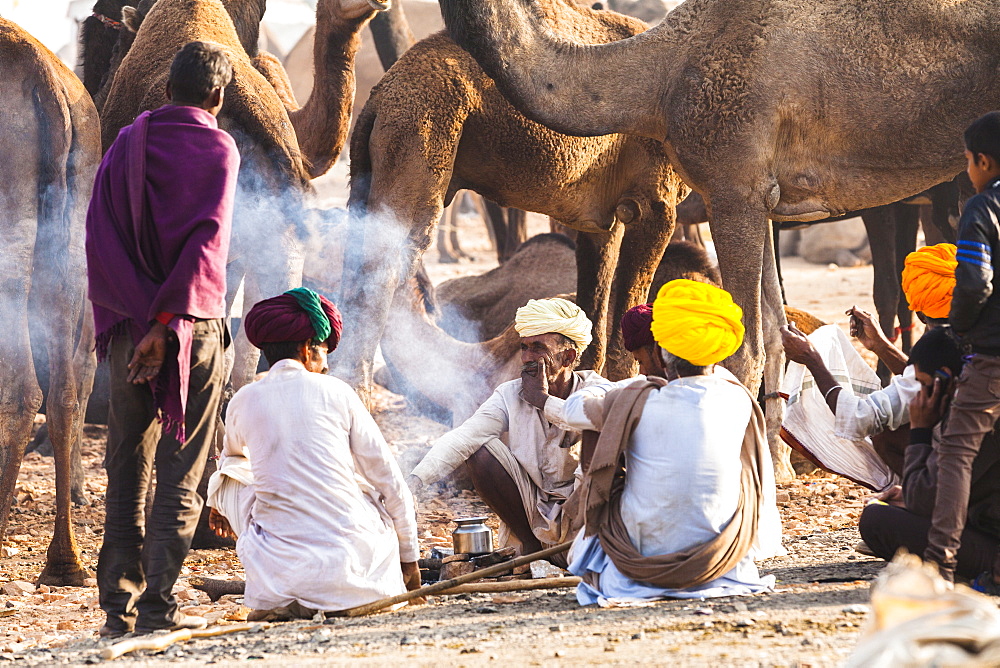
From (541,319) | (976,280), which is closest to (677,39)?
(541,319)

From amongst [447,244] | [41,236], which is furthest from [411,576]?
[447,244]

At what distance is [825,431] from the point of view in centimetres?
515

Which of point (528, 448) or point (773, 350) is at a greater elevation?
point (773, 350)

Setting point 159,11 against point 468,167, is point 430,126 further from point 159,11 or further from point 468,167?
point 159,11

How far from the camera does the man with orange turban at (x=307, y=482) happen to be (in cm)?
424

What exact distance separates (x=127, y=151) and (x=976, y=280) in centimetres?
268

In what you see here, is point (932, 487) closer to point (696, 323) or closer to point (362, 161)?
point (696, 323)

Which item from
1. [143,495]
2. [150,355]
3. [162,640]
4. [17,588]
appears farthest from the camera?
[17,588]

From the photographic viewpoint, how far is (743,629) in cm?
377

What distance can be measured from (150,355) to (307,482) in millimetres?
657

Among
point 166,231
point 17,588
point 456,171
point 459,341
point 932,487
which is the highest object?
point 456,171

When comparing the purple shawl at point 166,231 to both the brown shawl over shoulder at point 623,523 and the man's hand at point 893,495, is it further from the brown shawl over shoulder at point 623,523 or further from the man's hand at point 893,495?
the man's hand at point 893,495

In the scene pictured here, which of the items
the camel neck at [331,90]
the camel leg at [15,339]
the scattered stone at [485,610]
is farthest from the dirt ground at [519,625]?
the camel neck at [331,90]

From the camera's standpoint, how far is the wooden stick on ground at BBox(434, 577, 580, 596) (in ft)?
15.5
